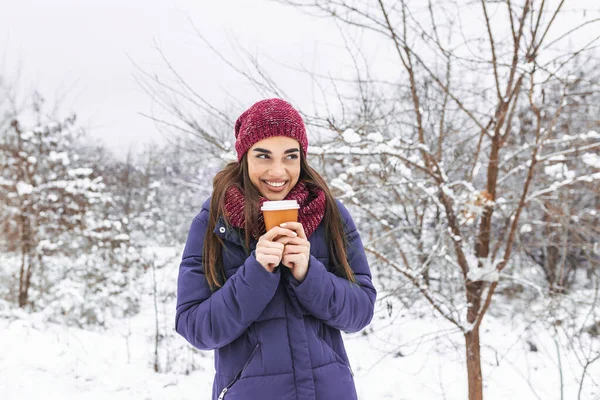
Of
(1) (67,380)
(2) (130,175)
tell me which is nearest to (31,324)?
(1) (67,380)

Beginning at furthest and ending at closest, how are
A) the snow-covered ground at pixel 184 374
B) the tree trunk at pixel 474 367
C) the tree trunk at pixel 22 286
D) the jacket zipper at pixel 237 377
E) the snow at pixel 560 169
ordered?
the tree trunk at pixel 22 286
the snow-covered ground at pixel 184 374
the snow at pixel 560 169
the tree trunk at pixel 474 367
the jacket zipper at pixel 237 377

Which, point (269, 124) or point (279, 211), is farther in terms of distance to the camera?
point (269, 124)

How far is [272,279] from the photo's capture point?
108cm

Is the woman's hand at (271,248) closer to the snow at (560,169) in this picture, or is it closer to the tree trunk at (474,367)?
the tree trunk at (474,367)

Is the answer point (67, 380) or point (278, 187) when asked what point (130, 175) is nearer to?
point (67, 380)

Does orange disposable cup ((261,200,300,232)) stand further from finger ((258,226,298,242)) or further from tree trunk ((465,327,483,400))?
tree trunk ((465,327,483,400))

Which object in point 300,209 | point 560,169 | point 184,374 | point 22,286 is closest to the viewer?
point 300,209

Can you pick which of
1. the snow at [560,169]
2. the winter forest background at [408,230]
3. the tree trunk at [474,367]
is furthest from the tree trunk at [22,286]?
the snow at [560,169]

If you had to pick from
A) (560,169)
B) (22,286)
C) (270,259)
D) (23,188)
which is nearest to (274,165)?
(270,259)

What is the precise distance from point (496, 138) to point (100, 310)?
768 centimetres

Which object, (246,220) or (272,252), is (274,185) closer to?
(246,220)

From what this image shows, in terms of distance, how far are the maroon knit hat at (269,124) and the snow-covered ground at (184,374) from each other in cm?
231

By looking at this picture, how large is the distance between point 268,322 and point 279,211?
1.15 ft

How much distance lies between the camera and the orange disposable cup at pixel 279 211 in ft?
3.43
